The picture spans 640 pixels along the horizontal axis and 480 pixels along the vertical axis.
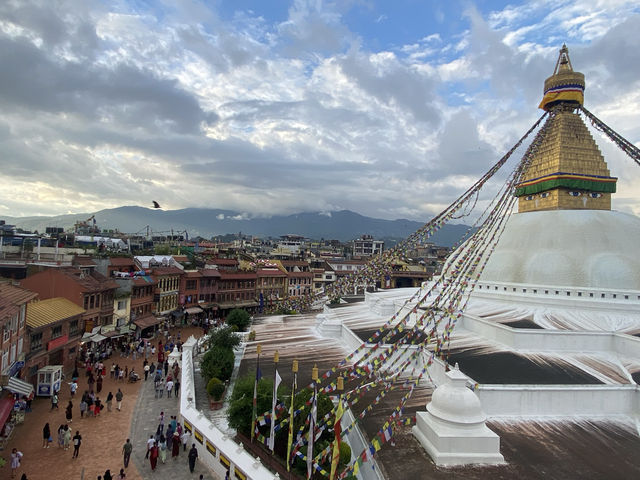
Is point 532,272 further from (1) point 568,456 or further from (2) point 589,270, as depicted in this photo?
(1) point 568,456

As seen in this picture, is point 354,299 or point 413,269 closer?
point 354,299

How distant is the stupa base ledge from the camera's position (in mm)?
9367

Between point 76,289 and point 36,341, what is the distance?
18.0 ft

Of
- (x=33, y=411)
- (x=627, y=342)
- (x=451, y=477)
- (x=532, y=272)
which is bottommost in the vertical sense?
(x=33, y=411)

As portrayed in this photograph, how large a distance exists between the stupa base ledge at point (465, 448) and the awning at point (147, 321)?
890 inches

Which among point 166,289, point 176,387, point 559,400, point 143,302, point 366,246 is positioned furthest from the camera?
point 366,246

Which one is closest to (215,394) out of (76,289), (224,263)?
(76,289)

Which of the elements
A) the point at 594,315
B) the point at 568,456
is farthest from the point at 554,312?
→ the point at 568,456

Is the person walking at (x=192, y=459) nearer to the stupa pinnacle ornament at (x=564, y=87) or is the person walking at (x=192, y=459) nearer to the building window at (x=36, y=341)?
the building window at (x=36, y=341)

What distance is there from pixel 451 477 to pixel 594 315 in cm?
1181

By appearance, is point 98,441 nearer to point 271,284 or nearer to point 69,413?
point 69,413

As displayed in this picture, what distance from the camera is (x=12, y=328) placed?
14.5m

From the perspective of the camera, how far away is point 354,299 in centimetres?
3091

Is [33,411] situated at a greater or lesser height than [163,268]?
lesser
